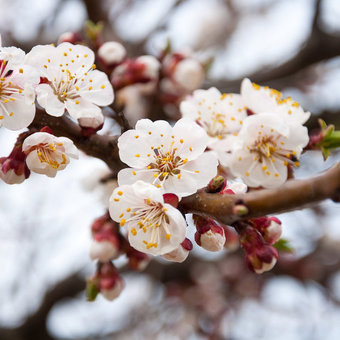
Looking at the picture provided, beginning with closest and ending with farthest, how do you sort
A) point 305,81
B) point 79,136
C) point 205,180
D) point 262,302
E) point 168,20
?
1. point 205,180
2. point 79,136
3. point 168,20
4. point 305,81
5. point 262,302

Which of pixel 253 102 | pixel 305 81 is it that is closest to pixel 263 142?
pixel 253 102

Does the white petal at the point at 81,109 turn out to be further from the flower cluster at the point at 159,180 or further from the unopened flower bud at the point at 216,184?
the unopened flower bud at the point at 216,184

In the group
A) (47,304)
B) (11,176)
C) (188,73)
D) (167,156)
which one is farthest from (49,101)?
(47,304)

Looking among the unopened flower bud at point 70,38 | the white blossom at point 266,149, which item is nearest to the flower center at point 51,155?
the white blossom at point 266,149

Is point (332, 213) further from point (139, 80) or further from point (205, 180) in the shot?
point (205, 180)

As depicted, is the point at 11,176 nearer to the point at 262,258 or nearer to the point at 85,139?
the point at 85,139

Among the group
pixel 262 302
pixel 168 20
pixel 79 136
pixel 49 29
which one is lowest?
pixel 262 302

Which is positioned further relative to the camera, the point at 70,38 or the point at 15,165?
the point at 70,38

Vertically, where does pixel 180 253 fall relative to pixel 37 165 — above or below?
below
